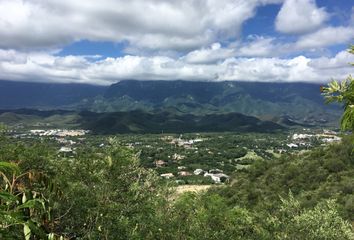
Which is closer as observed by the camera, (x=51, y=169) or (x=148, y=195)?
(x=51, y=169)

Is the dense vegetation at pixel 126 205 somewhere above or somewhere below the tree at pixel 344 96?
below

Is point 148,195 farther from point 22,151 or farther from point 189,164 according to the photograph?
point 189,164

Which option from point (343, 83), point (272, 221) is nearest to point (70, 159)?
point (272, 221)

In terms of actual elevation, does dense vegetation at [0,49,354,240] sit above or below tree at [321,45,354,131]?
below

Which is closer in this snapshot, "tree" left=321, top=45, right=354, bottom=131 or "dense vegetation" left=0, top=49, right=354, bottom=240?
"tree" left=321, top=45, right=354, bottom=131

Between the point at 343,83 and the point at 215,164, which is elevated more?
the point at 343,83

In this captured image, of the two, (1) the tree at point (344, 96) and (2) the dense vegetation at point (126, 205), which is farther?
(2) the dense vegetation at point (126, 205)

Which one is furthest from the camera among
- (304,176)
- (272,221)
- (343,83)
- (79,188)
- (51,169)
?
(304,176)

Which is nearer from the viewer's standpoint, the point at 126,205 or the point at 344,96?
the point at 344,96
